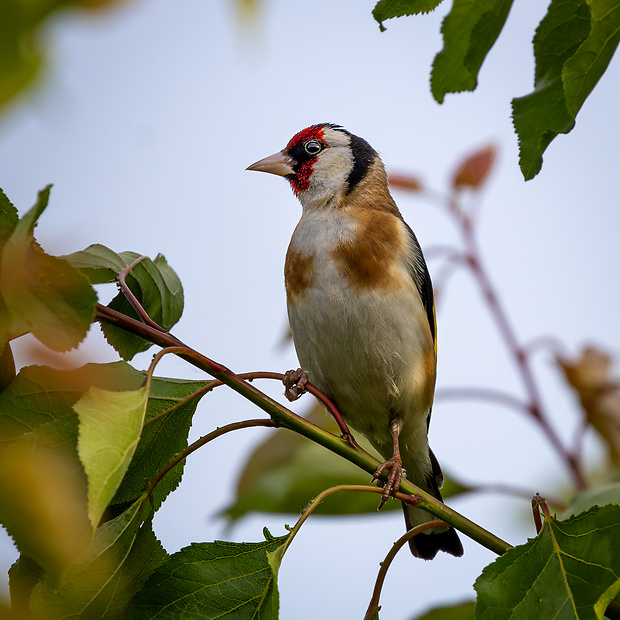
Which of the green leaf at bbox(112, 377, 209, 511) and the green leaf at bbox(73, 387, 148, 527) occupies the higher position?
the green leaf at bbox(112, 377, 209, 511)

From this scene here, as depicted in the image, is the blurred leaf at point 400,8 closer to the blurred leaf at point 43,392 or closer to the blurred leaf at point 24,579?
the blurred leaf at point 43,392

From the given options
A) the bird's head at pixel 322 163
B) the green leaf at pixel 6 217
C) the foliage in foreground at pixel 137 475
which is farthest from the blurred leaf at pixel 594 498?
the bird's head at pixel 322 163

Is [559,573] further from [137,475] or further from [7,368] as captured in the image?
[7,368]

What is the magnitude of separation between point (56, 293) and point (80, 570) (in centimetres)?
82

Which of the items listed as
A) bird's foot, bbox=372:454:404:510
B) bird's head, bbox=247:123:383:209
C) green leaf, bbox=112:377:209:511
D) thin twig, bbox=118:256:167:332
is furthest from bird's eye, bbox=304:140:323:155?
green leaf, bbox=112:377:209:511

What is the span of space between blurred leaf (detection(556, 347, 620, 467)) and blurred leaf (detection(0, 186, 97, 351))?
2663 mm

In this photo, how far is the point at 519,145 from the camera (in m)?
1.77

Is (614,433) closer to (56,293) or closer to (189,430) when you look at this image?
(189,430)

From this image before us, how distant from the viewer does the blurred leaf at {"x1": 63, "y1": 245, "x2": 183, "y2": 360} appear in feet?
7.11

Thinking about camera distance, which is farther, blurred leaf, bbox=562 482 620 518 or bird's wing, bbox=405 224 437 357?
bird's wing, bbox=405 224 437 357

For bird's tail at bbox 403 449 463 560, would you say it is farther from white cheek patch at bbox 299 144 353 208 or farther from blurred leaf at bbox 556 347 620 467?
white cheek patch at bbox 299 144 353 208

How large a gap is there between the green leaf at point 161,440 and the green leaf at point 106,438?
55 centimetres

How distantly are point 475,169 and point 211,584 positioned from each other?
285cm

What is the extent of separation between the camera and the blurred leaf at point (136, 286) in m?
2.17
